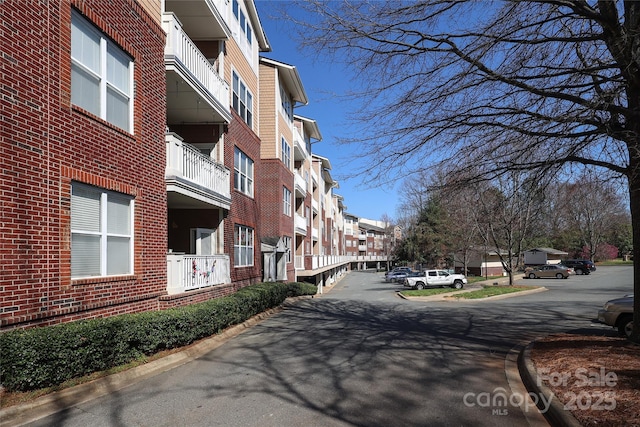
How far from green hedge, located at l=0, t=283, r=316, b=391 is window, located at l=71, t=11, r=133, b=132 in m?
3.90

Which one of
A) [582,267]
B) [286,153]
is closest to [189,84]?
[286,153]

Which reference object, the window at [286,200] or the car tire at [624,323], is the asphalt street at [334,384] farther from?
the window at [286,200]

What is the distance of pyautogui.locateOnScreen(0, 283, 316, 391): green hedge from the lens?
229 inches

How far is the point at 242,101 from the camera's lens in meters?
19.2

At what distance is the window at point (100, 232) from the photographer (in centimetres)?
809

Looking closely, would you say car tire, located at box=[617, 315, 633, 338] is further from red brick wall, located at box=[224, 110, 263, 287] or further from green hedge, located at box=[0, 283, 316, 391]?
red brick wall, located at box=[224, 110, 263, 287]

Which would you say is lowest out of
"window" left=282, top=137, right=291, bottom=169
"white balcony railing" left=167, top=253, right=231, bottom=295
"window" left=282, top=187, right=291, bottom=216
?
"white balcony railing" left=167, top=253, right=231, bottom=295

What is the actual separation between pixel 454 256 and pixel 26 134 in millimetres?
48635

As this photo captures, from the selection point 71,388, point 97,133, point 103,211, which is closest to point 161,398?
point 71,388

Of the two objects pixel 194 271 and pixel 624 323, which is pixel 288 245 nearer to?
pixel 194 271

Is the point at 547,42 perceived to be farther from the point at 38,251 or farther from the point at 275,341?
the point at 38,251

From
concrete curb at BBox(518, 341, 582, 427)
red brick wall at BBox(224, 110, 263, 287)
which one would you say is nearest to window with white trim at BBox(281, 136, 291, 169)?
red brick wall at BBox(224, 110, 263, 287)

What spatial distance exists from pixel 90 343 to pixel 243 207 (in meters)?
12.1

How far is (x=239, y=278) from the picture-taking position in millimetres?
17859
